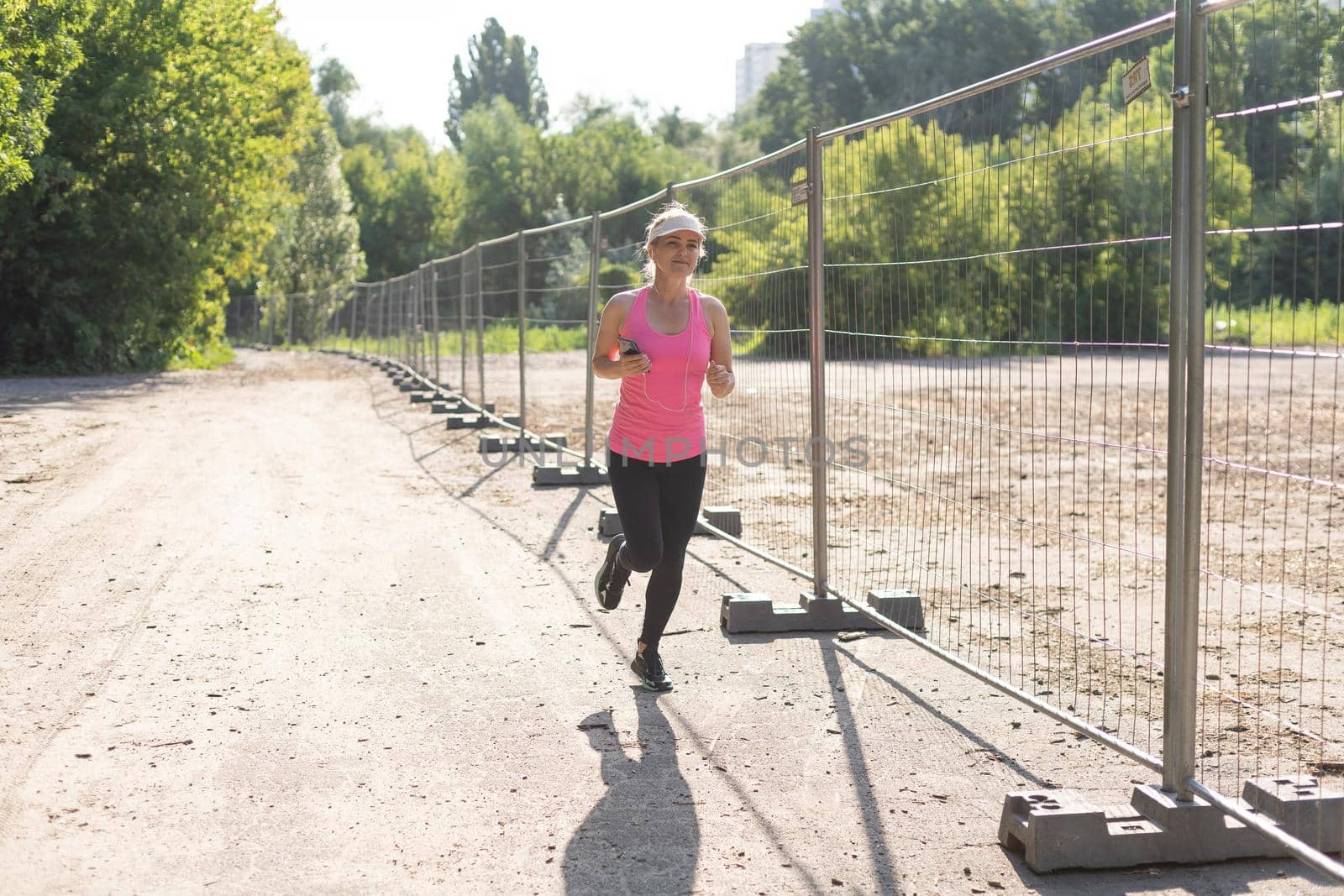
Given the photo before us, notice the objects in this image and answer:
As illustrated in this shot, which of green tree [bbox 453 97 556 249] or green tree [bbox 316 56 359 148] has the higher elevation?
green tree [bbox 316 56 359 148]

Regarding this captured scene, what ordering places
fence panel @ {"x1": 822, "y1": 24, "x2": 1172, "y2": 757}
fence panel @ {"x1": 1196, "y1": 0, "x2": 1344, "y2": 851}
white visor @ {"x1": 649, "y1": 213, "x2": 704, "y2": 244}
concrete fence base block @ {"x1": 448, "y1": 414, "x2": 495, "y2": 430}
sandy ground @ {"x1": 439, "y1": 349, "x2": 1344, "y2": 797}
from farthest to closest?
concrete fence base block @ {"x1": 448, "y1": 414, "x2": 495, "y2": 430}, white visor @ {"x1": 649, "y1": 213, "x2": 704, "y2": 244}, sandy ground @ {"x1": 439, "y1": 349, "x2": 1344, "y2": 797}, fence panel @ {"x1": 822, "y1": 24, "x2": 1172, "y2": 757}, fence panel @ {"x1": 1196, "y1": 0, "x2": 1344, "y2": 851}

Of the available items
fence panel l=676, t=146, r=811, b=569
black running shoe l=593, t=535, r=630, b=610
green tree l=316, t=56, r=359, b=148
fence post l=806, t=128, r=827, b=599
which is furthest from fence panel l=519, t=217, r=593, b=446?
green tree l=316, t=56, r=359, b=148

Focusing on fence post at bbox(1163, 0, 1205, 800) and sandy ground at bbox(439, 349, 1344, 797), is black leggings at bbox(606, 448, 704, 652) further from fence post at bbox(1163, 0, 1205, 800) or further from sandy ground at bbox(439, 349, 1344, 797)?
fence post at bbox(1163, 0, 1205, 800)

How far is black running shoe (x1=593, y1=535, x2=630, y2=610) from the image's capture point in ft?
19.8

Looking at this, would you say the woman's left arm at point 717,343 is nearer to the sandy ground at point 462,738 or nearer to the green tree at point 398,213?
the sandy ground at point 462,738

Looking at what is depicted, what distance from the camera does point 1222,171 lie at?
3.85m

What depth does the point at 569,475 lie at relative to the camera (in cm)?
1191

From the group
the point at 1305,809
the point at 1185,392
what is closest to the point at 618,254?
the point at 1185,392

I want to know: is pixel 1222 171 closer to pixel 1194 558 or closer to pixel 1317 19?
pixel 1317 19

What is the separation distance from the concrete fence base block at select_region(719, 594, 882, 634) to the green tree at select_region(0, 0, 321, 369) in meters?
22.1

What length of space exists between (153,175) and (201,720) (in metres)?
25.0

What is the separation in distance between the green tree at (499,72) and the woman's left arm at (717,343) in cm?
13229

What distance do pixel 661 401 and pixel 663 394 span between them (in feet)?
0.10

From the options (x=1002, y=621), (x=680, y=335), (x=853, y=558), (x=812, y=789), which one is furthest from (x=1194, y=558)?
(x=853, y=558)
